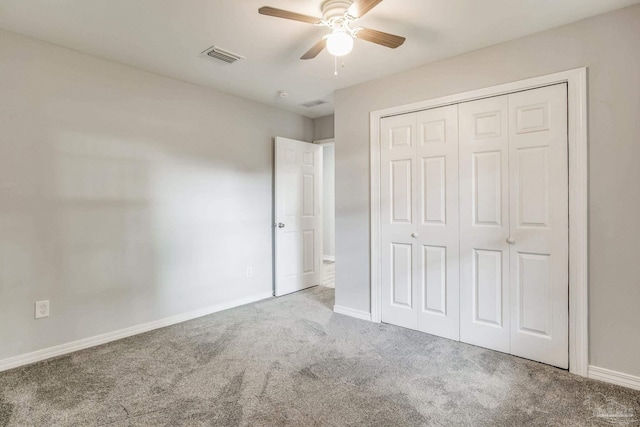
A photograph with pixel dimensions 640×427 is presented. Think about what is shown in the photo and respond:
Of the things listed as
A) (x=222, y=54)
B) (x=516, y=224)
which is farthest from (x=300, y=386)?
(x=222, y=54)

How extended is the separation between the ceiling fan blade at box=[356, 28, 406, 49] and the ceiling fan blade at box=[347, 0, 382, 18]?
0.35ft

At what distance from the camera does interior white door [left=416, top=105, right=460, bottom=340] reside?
2783 mm

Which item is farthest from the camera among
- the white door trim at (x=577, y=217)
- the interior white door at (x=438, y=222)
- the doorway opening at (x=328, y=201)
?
the doorway opening at (x=328, y=201)

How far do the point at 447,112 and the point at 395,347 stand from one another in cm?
201

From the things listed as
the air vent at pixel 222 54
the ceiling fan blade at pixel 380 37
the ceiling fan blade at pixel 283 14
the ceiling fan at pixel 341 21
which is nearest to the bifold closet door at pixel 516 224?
the ceiling fan blade at pixel 380 37

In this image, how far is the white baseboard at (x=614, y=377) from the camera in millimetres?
2062

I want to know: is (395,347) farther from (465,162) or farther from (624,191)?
(624,191)

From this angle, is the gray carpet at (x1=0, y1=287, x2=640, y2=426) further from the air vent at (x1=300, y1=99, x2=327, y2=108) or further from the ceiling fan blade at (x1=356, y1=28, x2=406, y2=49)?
the air vent at (x1=300, y1=99, x2=327, y2=108)

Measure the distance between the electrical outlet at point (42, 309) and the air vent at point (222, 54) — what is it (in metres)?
2.29

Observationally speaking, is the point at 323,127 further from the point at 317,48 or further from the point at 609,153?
the point at 609,153

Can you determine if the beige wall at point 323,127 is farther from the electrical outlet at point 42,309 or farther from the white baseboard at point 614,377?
the white baseboard at point 614,377

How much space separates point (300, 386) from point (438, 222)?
172 centimetres

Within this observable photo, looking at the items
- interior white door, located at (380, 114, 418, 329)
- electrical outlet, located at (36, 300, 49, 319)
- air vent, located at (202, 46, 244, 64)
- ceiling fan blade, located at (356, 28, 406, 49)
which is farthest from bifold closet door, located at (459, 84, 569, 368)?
electrical outlet, located at (36, 300, 49, 319)

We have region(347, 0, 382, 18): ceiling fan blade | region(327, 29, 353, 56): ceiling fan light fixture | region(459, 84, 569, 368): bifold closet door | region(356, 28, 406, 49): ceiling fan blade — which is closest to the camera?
region(347, 0, 382, 18): ceiling fan blade
